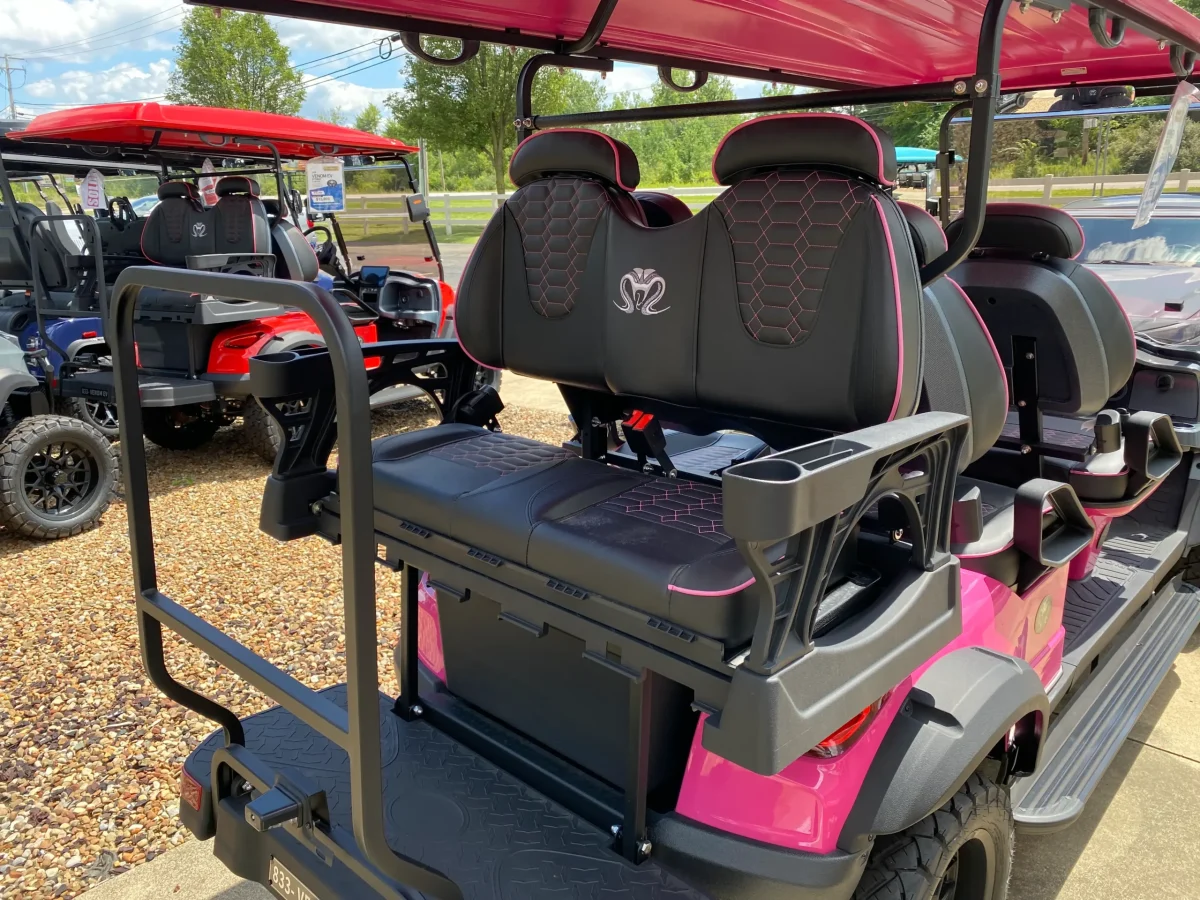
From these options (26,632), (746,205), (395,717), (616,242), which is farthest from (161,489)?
(746,205)

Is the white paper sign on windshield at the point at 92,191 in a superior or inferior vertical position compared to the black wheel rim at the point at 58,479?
superior

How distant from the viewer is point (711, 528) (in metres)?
1.71

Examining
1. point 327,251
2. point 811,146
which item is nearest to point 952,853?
point 811,146

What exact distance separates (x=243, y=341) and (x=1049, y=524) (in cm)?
466

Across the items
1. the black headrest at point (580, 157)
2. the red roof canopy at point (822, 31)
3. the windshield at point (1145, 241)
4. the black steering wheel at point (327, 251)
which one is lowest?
the black steering wheel at point (327, 251)

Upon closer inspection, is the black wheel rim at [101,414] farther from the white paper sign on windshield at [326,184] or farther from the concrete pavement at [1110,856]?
the concrete pavement at [1110,856]

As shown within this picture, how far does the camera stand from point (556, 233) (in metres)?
2.24

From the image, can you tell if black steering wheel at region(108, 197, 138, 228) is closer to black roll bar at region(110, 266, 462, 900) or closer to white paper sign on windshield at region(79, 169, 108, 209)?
white paper sign on windshield at region(79, 169, 108, 209)

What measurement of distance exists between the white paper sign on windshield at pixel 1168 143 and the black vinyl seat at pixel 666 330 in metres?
1.26

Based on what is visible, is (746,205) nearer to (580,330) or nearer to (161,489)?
(580,330)

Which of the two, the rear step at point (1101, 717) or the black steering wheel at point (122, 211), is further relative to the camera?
the black steering wheel at point (122, 211)

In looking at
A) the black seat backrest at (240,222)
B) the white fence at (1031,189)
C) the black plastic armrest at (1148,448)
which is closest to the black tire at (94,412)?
the black seat backrest at (240,222)

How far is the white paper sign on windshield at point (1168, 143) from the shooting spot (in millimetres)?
2441

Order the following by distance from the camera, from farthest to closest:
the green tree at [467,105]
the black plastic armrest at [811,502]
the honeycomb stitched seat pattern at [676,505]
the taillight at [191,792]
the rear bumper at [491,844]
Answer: the green tree at [467,105]
the taillight at [191,792]
the honeycomb stitched seat pattern at [676,505]
the rear bumper at [491,844]
the black plastic armrest at [811,502]
